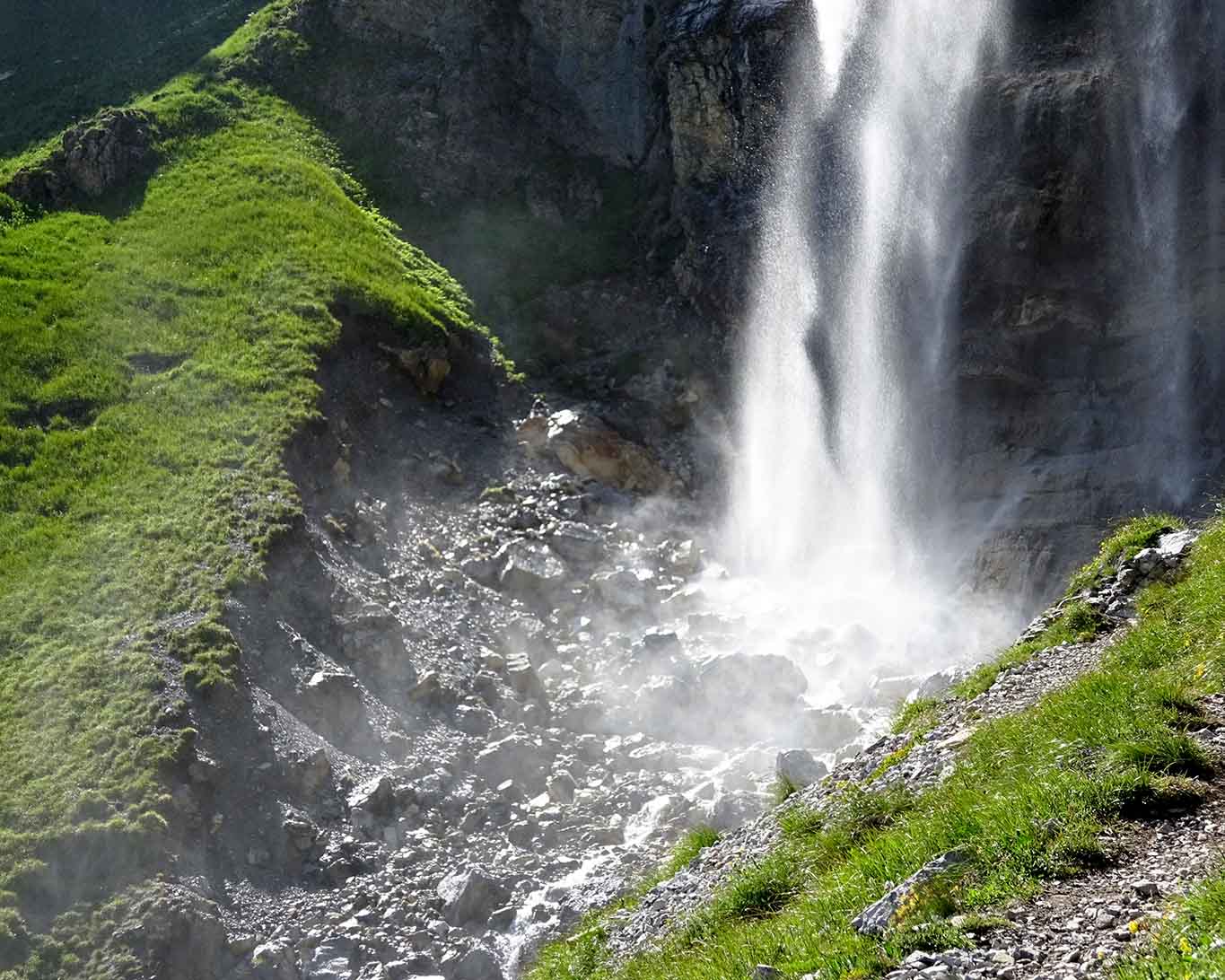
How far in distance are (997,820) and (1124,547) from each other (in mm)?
5857

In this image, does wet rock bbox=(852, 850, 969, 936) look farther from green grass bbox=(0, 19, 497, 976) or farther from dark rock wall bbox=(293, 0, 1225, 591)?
dark rock wall bbox=(293, 0, 1225, 591)

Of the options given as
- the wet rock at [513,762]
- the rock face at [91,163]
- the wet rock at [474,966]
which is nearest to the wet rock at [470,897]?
the wet rock at [474,966]

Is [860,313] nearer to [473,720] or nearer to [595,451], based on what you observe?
[595,451]

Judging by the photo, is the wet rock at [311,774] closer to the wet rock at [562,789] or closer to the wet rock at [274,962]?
the wet rock at [274,962]

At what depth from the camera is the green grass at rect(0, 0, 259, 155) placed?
40969mm

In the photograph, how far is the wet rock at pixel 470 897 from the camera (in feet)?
52.0

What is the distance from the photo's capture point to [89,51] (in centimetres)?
4675

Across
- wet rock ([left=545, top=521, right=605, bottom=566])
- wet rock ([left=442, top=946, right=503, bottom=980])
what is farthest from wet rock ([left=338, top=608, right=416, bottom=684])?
wet rock ([left=442, top=946, right=503, bottom=980])

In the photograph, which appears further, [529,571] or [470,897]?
[529,571]

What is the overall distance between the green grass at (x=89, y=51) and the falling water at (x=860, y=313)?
77.4 feet

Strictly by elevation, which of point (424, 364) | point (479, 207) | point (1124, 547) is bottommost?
point (1124, 547)

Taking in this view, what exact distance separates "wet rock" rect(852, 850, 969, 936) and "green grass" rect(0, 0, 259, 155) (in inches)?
1586

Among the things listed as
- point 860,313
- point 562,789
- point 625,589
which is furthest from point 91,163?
point 562,789

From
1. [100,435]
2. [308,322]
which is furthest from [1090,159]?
[100,435]
